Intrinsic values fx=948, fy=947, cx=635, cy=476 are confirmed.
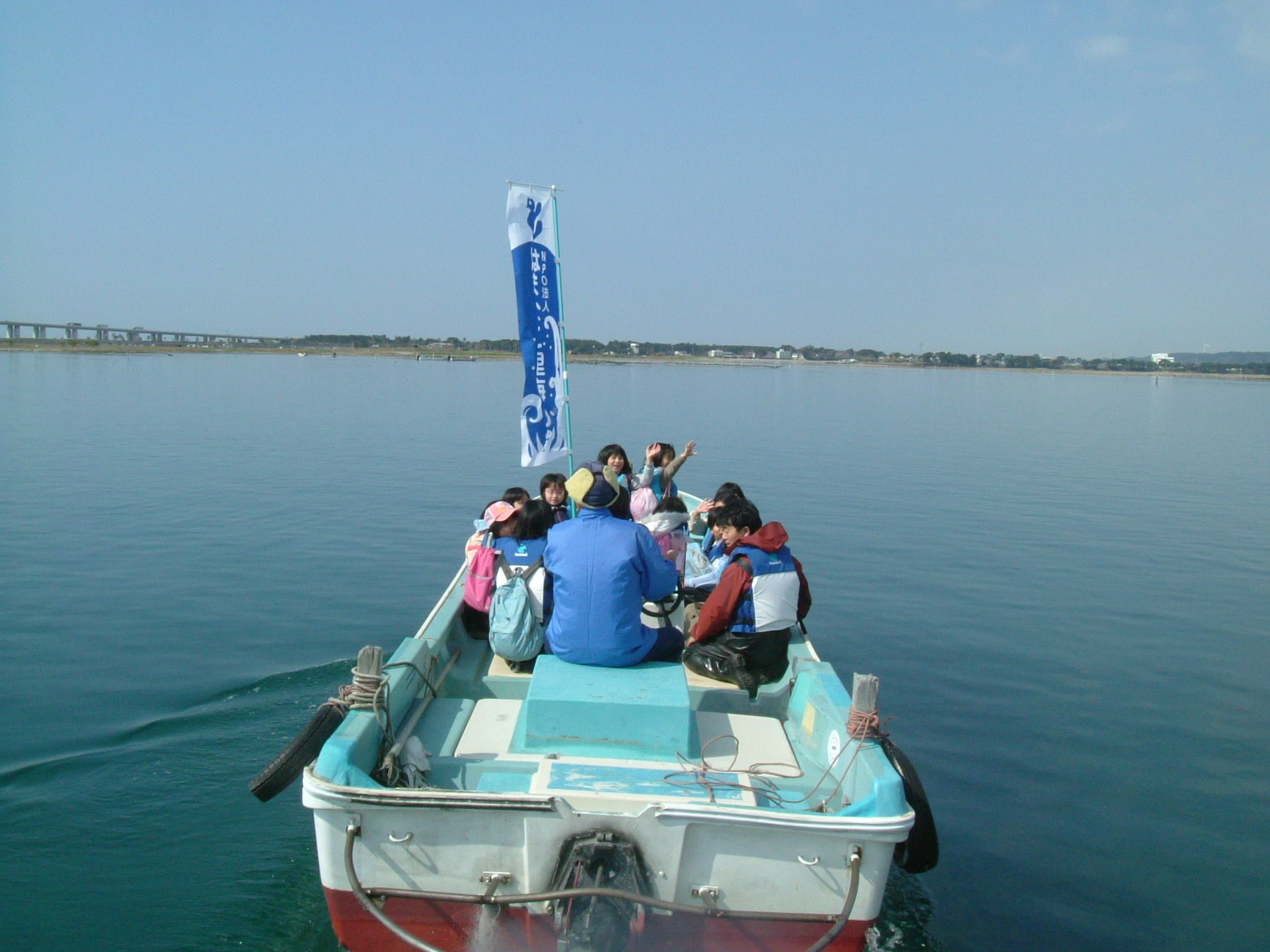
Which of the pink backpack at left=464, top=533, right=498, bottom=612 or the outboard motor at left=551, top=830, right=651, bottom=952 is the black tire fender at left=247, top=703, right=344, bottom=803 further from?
the pink backpack at left=464, top=533, right=498, bottom=612

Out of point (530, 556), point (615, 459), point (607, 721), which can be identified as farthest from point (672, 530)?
point (607, 721)

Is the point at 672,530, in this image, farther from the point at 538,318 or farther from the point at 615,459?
the point at 538,318

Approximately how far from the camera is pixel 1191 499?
20516 millimetres

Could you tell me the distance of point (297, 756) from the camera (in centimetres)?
449

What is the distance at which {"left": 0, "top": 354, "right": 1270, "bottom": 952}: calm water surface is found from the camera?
18.2 ft

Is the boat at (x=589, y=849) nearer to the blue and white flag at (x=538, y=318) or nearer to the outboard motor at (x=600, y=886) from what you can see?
the outboard motor at (x=600, y=886)

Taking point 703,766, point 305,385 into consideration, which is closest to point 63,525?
point 703,766

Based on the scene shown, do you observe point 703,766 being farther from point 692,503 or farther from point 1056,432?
point 1056,432

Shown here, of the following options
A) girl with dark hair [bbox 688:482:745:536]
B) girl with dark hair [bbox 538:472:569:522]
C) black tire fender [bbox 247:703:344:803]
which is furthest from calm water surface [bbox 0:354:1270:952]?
girl with dark hair [bbox 538:472:569:522]

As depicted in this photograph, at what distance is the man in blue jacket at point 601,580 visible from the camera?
17.2ft

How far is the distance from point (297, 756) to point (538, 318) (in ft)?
17.2

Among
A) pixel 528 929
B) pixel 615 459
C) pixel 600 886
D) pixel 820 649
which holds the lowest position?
pixel 820 649

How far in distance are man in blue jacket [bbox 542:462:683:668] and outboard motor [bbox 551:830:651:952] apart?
4.70 ft

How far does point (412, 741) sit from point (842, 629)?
7095 millimetres
